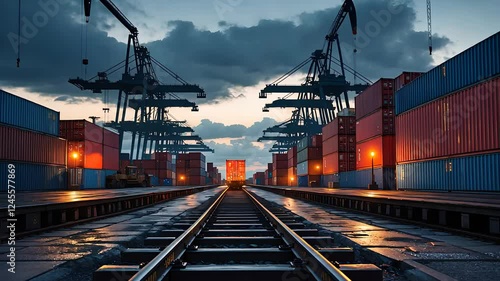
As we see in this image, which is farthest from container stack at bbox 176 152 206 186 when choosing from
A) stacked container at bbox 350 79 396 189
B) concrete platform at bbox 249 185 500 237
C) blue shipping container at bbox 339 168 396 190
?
concrete platform at bbox 249 185 500 237

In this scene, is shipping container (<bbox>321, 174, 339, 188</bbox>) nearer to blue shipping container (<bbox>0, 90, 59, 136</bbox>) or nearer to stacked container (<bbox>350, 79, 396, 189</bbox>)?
stacked container (<bbox>350, 79, 396, 189</bbox>)

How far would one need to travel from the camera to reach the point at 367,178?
3900cm

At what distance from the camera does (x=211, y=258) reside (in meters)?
6.36

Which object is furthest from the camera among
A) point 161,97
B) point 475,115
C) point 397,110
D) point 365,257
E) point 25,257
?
point 161,97

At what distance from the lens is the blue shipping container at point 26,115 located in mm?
29469

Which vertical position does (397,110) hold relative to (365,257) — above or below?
above

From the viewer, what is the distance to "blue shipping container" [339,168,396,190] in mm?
34812

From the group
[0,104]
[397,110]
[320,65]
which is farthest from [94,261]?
[320,65]

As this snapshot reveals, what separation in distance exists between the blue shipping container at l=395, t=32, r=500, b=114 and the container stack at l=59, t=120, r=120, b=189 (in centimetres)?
3120

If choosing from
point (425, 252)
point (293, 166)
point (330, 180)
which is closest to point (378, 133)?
point (330, 180)

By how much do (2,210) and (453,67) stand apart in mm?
22750

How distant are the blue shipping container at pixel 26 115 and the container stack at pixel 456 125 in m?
27.7

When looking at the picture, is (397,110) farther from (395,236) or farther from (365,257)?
(365,257)

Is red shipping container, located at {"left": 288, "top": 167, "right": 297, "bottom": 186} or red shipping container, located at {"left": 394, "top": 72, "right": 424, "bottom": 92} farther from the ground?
red shipping container, located at {"left": 394, "top": 72, "right": 424, "bottom": 92}
